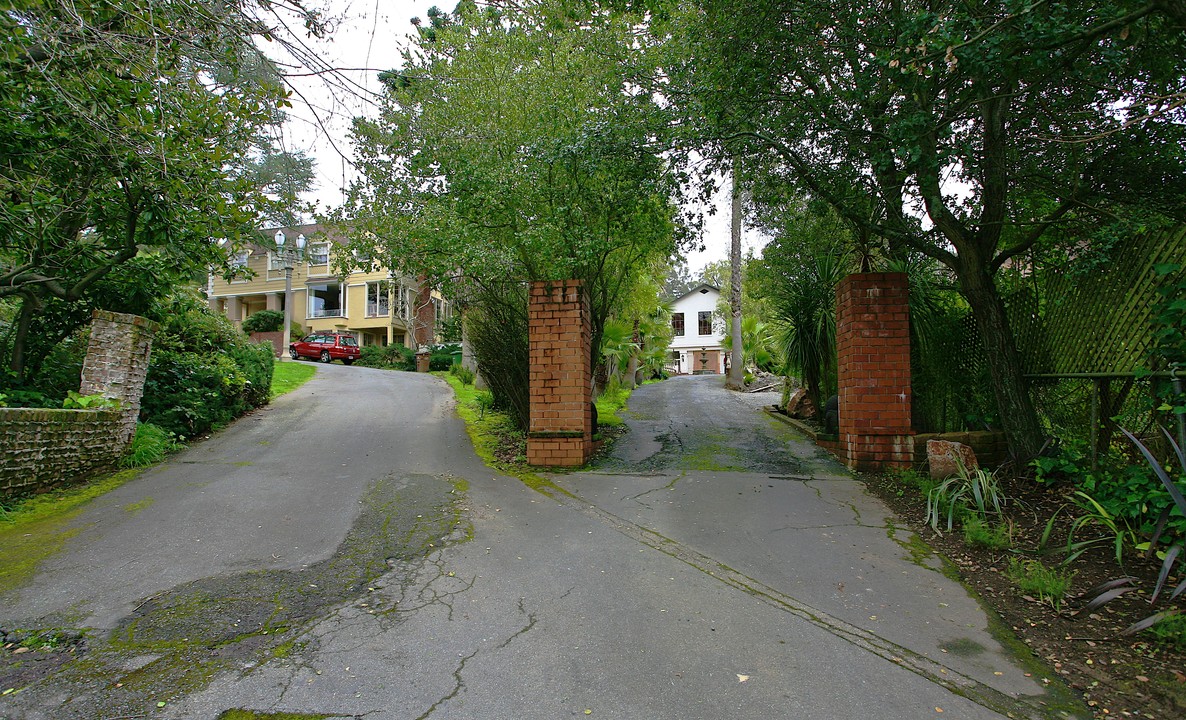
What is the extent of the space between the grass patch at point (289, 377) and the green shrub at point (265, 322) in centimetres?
1120

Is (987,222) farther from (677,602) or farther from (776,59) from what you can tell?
(677,602)

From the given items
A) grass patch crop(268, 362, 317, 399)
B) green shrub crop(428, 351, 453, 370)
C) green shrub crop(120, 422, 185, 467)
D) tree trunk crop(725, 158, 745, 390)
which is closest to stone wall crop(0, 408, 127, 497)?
green shrub crop(120, 422, 185, 467)

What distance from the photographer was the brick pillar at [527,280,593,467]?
22.6 feet

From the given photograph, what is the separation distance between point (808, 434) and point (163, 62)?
27.5 feet

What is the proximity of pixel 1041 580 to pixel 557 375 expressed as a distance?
470 cm

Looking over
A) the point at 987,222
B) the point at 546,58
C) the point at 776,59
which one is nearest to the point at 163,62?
→ the point at 546,58

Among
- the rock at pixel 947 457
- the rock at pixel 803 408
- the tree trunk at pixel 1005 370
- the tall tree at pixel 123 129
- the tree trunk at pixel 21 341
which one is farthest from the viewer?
the rock at pixel 803 408

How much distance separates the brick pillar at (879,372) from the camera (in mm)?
6262

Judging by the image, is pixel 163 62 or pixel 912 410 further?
pixel 912 410

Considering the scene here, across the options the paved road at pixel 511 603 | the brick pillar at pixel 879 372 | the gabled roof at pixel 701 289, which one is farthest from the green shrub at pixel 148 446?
the gabled roof at pixel 701 289

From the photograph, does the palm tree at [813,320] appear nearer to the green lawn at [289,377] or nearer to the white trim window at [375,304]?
the green lawn at [289,377]

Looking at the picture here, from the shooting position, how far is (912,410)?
6922mm

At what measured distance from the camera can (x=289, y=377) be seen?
56.0 feet

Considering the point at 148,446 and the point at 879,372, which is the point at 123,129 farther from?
the point at 879,372
